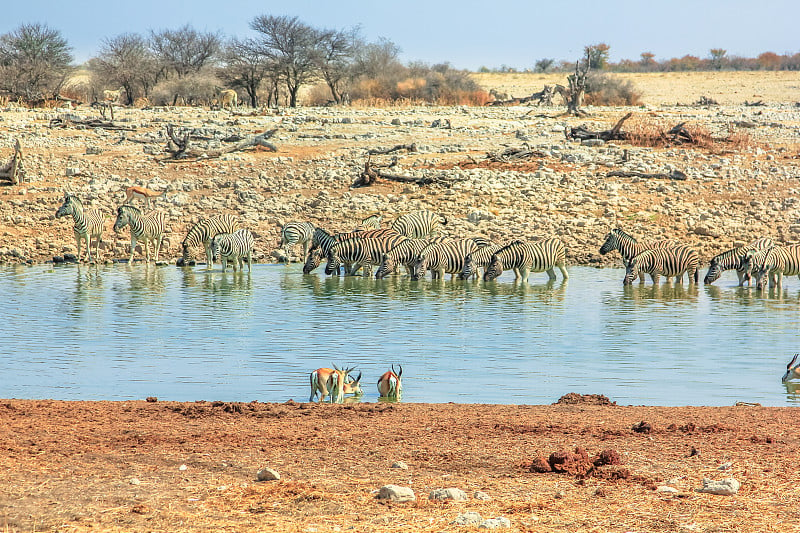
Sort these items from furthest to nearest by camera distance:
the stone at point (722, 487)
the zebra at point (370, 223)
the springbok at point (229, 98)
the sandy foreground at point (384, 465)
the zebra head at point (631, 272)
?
the springbok at point (229, 98), the zebra at point (370, 223), the zebra head at point (631, 272), the stone at point (722, 487), the sandy foreground at point (384, 465)

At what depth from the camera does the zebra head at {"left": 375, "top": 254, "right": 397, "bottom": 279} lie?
56.6 feet

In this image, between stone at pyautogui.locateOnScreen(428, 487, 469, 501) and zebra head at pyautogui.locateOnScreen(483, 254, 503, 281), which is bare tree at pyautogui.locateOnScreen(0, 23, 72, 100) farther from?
stone at pyautogui.locateOnScreen(428, 487, 469, 501)

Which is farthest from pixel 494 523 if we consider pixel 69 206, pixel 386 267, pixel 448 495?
pixel 69 206

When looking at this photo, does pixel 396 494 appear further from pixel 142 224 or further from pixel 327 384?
pixel 142 224

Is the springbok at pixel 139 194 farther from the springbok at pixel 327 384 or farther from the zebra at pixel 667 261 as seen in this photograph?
the springbok at pixel 327 384

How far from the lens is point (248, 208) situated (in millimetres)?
21125

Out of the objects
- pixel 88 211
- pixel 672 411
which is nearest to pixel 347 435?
pixel 672 411

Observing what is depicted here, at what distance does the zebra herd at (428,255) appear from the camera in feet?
55.9

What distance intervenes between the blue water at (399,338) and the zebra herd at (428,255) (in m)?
0.32

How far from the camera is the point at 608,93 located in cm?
3934

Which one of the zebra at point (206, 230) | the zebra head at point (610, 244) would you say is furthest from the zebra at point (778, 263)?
the zebra at point (206, 230)

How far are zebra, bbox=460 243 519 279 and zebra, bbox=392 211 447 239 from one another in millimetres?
2383

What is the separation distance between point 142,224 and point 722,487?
1475 centimetres

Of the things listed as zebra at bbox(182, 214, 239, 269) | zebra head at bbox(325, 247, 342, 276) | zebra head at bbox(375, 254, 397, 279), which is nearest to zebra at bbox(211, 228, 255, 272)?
zebra at bbox(182, 214, 239, 269)
